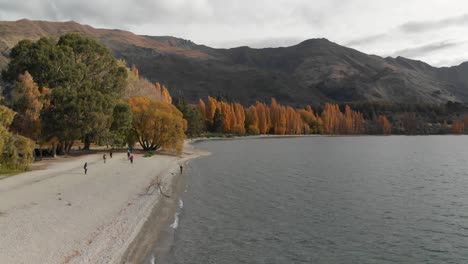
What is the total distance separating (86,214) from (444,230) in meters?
28.2

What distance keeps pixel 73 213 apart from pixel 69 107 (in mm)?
39818

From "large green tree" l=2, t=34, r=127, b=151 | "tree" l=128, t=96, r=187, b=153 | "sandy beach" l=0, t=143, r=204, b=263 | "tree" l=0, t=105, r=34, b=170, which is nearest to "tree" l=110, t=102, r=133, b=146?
"large green tree" l=2, t=34, r=127, b=151

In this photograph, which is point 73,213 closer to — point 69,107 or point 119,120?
point 69,107

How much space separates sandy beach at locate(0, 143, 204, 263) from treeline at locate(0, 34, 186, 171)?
755 centimetres

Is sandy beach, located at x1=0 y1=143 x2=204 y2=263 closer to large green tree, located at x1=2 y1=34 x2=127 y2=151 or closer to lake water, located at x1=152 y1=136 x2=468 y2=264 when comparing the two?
lake water, located at x1=152 y1=136 x2=468 y2=264

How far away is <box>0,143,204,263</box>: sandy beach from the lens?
2231cm

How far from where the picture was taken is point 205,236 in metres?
28.4

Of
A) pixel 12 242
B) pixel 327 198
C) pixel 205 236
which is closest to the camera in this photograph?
pixel 12 242

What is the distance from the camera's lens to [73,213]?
30750mm

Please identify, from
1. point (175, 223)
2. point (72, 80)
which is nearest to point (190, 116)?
point (72, 80)

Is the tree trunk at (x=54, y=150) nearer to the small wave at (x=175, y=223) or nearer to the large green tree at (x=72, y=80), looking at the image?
the large green tree at (x=72, y=80)

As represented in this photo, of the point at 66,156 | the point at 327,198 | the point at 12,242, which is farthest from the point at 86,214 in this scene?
the point at 66,156

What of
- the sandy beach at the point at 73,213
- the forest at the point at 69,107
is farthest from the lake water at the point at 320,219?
the forest at the point at 69,107

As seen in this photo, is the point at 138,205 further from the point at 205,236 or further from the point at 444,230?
the point at 444,230
